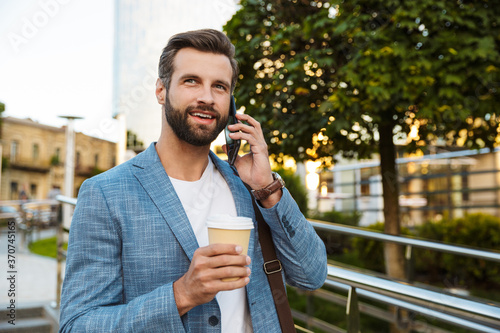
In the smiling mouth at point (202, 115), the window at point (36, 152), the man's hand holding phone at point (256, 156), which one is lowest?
the man's hand holding phone at point (256, 156)

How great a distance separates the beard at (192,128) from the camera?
4.17ft

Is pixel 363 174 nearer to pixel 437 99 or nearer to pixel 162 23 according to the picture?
pixel 162 23

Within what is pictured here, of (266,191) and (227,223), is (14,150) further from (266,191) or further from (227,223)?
(227,223)

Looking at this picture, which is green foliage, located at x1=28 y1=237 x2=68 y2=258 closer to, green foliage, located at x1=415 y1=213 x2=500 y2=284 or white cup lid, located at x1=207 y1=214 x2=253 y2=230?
green foliage, located at x1=415 y1=213 x2=500 y2=284

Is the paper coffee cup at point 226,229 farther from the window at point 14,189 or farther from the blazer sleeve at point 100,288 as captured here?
the window at point 14,189

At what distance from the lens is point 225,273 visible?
0.87 metres

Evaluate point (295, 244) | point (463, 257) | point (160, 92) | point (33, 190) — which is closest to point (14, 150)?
point (33, 190)

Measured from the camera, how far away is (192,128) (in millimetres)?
1270

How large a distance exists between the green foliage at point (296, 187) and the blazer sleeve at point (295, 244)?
6.92 m

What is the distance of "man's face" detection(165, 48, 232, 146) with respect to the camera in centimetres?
127

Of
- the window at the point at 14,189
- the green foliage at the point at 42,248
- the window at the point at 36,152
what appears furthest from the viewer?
the window at the point at 36,152

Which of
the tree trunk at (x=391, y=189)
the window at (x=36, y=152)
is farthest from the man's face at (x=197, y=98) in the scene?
the window at (x=36, y=152)

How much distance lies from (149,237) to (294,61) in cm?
251

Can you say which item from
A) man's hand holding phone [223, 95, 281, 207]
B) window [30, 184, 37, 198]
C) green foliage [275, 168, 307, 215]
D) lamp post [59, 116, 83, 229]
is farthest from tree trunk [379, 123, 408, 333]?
window [30, 184, 37, 198]
